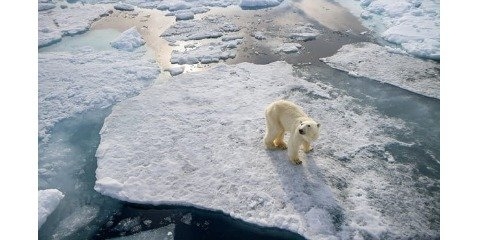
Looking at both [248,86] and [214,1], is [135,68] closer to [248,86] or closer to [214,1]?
[248,86]

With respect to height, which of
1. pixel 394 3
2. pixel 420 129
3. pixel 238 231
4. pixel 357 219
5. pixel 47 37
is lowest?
pixel 47 37

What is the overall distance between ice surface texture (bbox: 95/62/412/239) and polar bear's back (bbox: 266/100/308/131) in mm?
484

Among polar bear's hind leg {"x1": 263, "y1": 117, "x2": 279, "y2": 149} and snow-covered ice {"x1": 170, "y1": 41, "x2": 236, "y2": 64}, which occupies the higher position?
polar bear's hind leg {"x1": 263, "y1": 117, "x2": 279, "y2": 149}

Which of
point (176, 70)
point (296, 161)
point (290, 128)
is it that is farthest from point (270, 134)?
point (176, 70)

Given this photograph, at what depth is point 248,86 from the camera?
21.2ft

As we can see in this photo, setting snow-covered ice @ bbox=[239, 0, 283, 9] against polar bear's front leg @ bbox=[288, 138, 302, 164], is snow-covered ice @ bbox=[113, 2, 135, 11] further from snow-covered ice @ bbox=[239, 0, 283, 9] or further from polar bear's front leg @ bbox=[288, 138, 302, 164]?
polar bear's front leg @ bbox=[288, 138, 302, 164]

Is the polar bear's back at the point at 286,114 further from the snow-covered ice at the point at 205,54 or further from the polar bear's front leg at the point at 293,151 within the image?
the snow-covered ice at the point at 205,54

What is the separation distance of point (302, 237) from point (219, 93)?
3.16m

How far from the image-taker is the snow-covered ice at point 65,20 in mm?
8625

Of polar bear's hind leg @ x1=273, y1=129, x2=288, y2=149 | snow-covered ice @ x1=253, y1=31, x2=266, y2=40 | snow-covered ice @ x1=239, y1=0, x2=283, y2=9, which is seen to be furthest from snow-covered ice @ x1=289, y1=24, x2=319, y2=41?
polar bear's hind leg @ x1=273, y1=129, x2=288, y2=149

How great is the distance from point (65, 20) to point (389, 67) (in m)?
7.85

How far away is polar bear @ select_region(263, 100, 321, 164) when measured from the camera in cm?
418

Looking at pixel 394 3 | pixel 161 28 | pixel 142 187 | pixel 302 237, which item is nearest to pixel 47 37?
pixel 161 28

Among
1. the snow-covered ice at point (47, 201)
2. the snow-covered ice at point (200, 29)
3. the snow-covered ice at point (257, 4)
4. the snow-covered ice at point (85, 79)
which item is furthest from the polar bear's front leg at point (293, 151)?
the snow-covered ice at point (257, 4)
